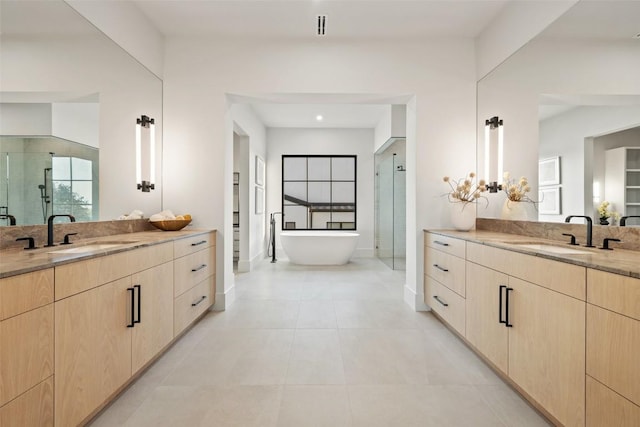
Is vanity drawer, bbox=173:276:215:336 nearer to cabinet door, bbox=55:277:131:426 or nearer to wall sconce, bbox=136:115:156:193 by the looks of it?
cabinet door, bbox=55:277:131:426

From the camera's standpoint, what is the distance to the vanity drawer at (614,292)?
3.68ft

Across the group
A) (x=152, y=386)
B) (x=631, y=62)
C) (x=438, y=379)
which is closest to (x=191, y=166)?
(x=152, y=386)

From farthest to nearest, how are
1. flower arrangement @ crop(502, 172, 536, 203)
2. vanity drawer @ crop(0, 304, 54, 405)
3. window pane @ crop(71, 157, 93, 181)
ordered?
flower arrangement @ crop(502, 172, 536, 203) < window pane @ crop(71, 157, 93, 181) < vanity drawer @ crop(0, 304, 54, 405)

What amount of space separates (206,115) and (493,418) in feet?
10.7

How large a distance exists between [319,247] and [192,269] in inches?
127

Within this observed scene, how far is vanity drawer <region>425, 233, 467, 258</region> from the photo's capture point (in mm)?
2585

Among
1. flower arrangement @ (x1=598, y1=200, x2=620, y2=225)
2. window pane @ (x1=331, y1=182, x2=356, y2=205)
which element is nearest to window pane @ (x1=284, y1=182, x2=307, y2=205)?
window pane @ (x1=331, y1=182, x2=356, y2=205)

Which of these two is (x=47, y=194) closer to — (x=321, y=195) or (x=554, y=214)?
(x=554, y=214)

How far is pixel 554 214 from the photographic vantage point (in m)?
2.33

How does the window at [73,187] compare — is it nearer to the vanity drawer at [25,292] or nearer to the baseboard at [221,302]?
the vanity drawer at [25,292]

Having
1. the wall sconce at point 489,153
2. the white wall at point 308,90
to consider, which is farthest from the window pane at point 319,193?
the wall sconce at point 489,153

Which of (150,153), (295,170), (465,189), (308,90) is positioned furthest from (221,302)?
(295,170)

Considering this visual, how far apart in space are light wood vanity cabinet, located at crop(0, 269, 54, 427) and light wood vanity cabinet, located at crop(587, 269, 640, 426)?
201 centimetres

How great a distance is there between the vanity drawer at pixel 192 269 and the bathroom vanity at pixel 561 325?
2.10m
